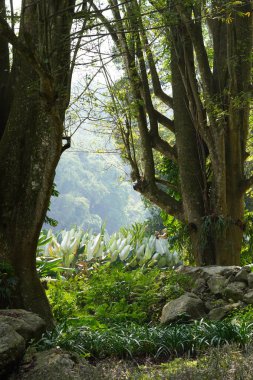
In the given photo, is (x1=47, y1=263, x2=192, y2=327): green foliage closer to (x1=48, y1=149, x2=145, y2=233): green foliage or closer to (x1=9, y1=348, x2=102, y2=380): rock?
(x1=9, y1=348, x2=102, y2=380): rock

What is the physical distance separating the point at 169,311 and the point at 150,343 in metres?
1.43

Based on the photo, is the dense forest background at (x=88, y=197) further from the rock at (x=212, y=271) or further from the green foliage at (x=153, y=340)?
the green foliage at (x=153, y=340)

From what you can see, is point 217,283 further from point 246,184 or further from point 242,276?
point 246,184

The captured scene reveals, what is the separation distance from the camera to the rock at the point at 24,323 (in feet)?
15.1

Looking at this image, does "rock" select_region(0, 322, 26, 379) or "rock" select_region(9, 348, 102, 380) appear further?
"rock" select_region(0, 322, 26, 379)

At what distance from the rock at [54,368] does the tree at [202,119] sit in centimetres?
578

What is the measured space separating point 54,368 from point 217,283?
4.21 m

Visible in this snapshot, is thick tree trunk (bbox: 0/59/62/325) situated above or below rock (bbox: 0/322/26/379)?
above

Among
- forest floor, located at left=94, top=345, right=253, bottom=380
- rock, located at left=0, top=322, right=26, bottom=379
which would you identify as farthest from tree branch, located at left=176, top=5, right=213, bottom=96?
rock, located at left=0, top=322, right=26, bottom=379

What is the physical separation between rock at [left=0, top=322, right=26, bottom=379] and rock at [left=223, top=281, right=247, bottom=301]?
386 cm

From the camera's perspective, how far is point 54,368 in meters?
4.02

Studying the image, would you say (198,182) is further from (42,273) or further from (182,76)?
(42,273)

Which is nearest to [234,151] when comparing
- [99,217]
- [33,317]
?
[33,317]

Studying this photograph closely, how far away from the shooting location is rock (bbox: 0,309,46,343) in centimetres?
460
